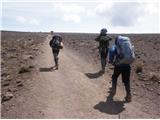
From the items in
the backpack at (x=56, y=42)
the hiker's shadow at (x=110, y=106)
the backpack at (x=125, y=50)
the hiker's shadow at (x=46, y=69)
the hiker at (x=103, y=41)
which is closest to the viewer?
the hiker's shadow at (x=110, y=106)

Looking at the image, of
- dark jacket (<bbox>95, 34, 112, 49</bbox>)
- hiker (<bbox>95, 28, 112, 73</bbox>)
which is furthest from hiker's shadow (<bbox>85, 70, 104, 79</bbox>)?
dark jacket (<bbox>95, 34, 112, 49</bbox>)

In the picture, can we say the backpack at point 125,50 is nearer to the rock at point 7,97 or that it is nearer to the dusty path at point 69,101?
the dusty path at point 69,101

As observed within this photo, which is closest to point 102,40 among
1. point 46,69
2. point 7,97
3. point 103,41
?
point 103,41

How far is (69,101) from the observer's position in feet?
42.3

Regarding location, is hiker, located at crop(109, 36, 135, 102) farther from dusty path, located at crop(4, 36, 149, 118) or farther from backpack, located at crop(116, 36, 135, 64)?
dusty path, located at crop(4, 36, 149, 118)

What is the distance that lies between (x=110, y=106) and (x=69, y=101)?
53.8 inches

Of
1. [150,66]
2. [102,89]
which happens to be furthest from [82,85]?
[150,66]

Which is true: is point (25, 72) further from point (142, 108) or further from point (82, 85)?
point (142, 108)

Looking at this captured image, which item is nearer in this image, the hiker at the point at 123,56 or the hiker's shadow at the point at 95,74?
the hiker at the point at 123,56

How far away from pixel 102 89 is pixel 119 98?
1428 mm

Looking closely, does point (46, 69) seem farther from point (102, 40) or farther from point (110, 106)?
point (110, 106)

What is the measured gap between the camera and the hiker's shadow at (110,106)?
39.3 ft

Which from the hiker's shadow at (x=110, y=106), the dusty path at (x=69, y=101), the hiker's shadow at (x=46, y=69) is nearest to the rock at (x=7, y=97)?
the dusty path at (x=69, y=101)

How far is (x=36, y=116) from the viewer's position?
11.5 metres
